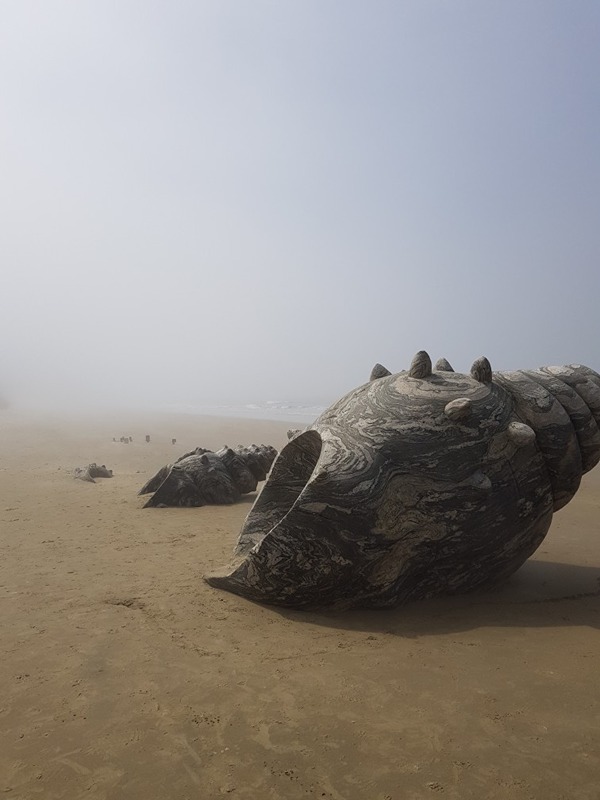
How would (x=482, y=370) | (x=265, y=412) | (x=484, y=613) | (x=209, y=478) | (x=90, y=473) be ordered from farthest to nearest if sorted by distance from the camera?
(x=265, y=412) < (x=90, y=473) < (x=209, y=478) < (x=482, y=370) < (x=484, y=613)

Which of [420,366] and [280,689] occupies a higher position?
[420,366]

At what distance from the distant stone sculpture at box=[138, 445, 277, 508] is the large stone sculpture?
4.31 meters

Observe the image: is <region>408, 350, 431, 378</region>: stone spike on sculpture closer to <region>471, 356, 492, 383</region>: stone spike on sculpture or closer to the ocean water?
<region>471, 356, 492, 383</region>: stone spike on sculpture

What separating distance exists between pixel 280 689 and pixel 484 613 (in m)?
2.00

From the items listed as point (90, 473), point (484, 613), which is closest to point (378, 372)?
point (484, 613)

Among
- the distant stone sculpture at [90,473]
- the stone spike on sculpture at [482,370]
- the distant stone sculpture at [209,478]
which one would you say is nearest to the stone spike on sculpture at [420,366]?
the stone spike on sculpture at [482,370]

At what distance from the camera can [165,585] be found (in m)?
4.84

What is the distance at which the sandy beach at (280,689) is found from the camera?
2338 millimetres

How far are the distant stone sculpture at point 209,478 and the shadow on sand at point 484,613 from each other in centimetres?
497

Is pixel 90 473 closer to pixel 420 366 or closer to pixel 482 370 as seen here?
pixel 420 366

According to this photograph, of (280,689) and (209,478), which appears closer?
(280,689)

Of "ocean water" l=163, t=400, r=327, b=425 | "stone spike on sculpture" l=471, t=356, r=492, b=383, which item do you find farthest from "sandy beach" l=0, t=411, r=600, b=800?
"ocean water" l=163, t=400, r=327, b=425

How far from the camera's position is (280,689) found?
308cm

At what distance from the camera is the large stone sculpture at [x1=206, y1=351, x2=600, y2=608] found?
4055mm
